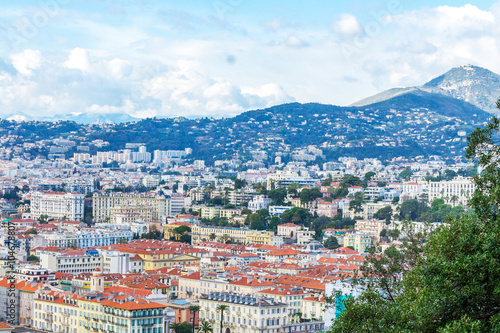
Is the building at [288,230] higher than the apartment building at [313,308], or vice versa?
the building at [288,230]

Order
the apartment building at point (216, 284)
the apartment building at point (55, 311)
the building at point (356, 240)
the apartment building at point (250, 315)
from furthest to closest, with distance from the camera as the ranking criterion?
the building at point (356, 240), the apartment building at point (216, 284), the apartment building at point (55, 311), the apartment building at point (250, 315)

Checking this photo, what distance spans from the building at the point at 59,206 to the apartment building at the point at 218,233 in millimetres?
19625

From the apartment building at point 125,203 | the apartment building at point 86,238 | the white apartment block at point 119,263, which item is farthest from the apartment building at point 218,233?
the apartment building at point 125,203

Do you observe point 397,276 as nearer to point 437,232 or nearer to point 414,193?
point 437,232


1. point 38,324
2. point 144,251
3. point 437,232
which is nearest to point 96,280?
point 38,324

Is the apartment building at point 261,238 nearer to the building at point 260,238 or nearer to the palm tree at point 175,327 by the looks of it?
the building at point 260,238

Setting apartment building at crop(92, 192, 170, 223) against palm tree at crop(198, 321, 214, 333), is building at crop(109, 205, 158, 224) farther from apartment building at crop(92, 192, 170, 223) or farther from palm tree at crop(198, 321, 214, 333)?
palm tree at crop(198, 321, 214, 333)

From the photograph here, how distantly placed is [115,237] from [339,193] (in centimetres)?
2693

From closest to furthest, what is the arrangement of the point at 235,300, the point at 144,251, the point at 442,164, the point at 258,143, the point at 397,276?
the point at 397,276, the point at 235,300, the point at 144,251, the point at 442,164, the point at 258,143

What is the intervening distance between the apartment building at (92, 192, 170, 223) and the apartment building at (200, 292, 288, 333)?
54491 mm

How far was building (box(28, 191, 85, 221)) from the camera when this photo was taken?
9475 centimetres

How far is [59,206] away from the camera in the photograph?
315 ft

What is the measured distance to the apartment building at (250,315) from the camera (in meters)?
38.9

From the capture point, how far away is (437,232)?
1332 cm
